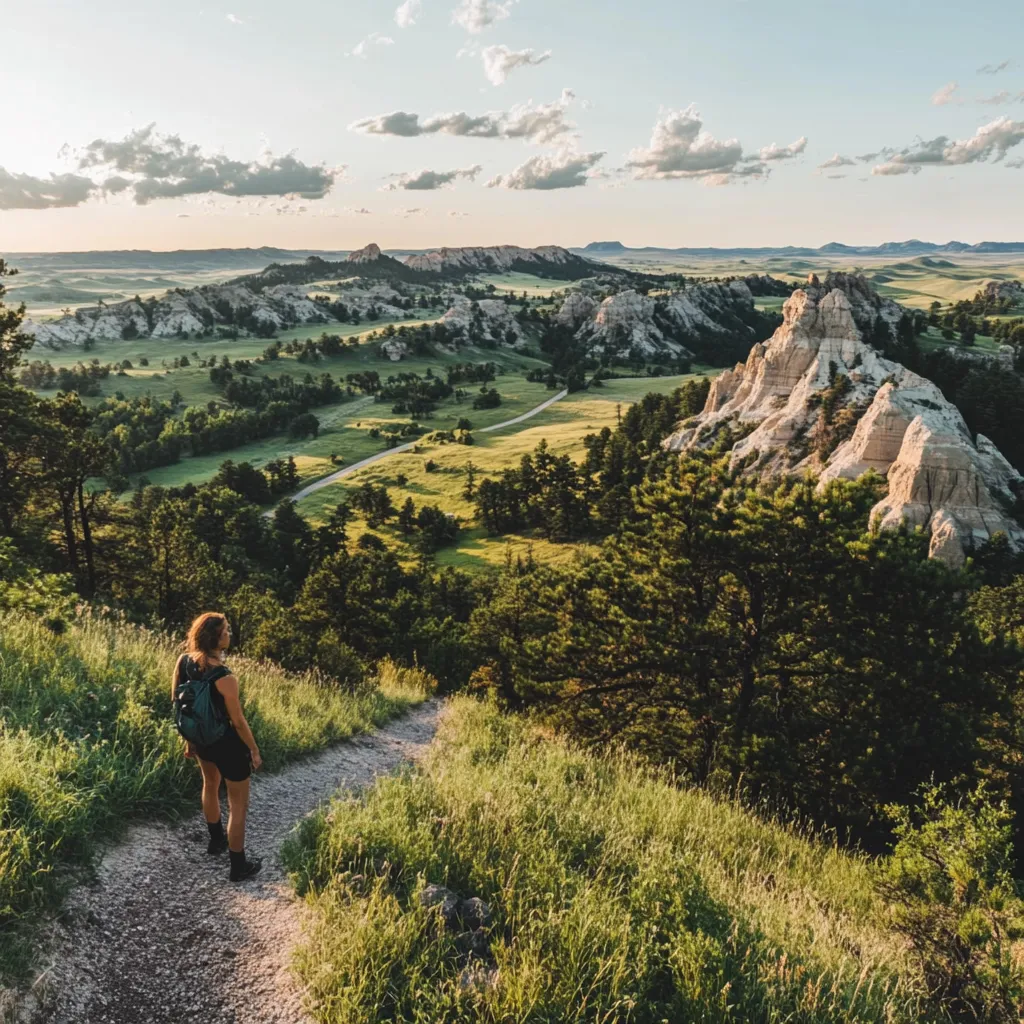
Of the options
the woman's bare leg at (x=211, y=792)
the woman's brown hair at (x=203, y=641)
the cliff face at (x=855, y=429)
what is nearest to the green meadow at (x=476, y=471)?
the cliff face at (x=855, y=429)

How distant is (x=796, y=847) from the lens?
8258mm

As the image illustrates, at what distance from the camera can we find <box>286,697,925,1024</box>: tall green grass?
4.27 meters

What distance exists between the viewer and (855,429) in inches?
3039

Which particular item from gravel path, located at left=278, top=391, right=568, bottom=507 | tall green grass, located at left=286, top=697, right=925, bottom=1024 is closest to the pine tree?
gravel path, located at left=278, top=391, right=568, bottom=507

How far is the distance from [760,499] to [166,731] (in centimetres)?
1393

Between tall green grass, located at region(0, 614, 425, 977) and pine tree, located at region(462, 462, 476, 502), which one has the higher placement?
tall green grass, located at region(0, 614, 425, 977)

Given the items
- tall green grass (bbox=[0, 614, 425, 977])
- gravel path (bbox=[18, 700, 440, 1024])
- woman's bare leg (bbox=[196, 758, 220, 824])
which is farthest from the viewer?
woman's bare leg (bbox=[196, 758, 220, 824])

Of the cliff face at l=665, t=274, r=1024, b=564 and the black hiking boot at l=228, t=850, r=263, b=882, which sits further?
the cliff face at l=665, t=274, r=1024, b=564

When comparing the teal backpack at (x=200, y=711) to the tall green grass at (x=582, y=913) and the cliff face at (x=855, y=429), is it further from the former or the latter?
the cliff face at (x=855, y=429)

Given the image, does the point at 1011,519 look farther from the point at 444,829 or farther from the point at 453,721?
the point at 444,829

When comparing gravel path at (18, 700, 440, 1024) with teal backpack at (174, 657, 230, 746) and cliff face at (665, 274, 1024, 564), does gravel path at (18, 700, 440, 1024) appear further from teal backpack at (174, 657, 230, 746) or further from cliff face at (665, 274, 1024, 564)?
cliff face at (665, 274, 1024, 564)

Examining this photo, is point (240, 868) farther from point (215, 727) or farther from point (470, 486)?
point (470, 486)

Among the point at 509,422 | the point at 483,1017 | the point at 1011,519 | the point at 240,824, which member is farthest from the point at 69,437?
the point at 509,422

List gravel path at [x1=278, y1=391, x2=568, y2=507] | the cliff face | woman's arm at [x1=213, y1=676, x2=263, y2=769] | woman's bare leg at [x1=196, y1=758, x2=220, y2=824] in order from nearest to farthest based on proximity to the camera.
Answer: woman's arm at [x1=213, y1=676, x2=263, y2=769]
woman's bare leg at [x1=196, y1=758, x2=220, y2=824]
the cliff face
gravel path at [x1=278, y1=391, x2=568, y2=507]
